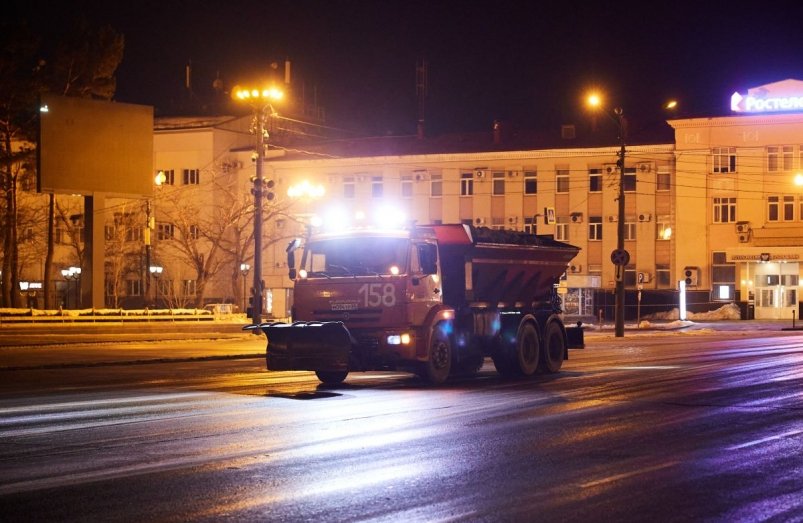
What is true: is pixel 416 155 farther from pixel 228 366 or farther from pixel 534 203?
pixel 228 366

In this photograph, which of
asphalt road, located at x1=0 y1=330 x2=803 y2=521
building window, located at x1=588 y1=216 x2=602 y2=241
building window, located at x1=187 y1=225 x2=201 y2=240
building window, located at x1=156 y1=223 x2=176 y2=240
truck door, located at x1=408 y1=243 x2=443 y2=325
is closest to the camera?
asphalt road, located at x1=0 y1=330 x2=803 y2=521

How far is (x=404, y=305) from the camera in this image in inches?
811

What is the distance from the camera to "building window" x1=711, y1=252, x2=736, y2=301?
7050 cm

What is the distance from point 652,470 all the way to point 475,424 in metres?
3.95

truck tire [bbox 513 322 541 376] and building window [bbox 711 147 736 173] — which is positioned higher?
building window [bbox 711 147 736 173]

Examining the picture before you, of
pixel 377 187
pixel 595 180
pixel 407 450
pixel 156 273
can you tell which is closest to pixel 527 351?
pixel 407 450

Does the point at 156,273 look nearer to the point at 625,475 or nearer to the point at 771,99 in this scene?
the point at 771,99

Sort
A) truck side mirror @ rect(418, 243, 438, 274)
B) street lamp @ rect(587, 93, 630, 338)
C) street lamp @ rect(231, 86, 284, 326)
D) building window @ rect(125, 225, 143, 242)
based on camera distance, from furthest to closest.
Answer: building window @ rect(125, 225, 143, 242) < street lamp @ rect(587, 93, 630, 338) < street lamp @ rect(231, 86, 284, 326) < truck side mirror @ rect(418, 243, 438, 274)

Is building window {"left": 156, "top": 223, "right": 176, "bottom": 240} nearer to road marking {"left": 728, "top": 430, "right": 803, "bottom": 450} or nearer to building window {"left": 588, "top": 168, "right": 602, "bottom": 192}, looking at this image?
building window {"left": 588, "top": 168, "right": 602, "bottom": 192}

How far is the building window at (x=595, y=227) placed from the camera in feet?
242

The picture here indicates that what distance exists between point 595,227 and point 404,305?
180 feet

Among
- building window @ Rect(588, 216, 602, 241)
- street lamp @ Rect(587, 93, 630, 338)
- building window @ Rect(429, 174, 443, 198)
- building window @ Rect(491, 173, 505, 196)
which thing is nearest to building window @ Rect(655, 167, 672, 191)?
building window @ Rect(588, 216, 602, 241)

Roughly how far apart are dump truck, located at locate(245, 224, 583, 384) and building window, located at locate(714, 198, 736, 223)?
1972 inches

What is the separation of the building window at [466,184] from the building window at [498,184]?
1482mm
